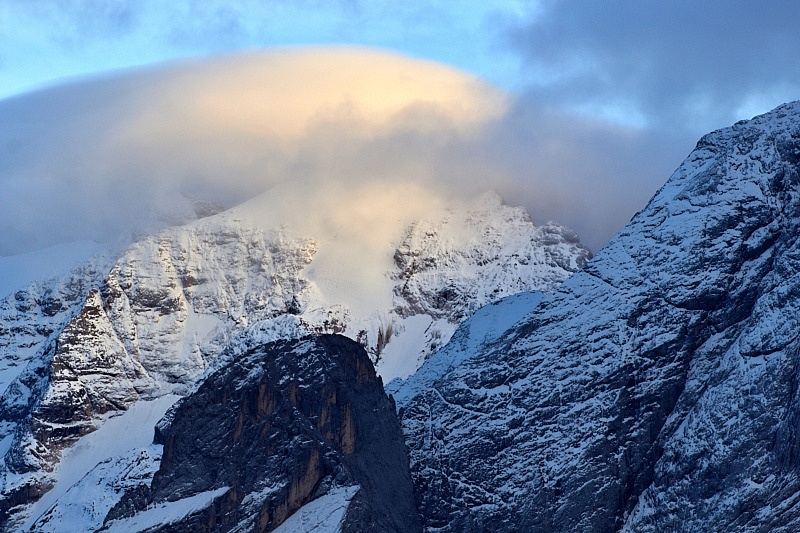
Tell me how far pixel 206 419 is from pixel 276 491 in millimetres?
9996

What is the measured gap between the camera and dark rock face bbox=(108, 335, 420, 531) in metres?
181

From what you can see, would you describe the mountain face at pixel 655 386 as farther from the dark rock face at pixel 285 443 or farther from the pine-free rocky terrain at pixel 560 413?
the dark rock face at pixel 285 443

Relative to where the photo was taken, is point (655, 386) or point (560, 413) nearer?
Answer: point (655, 386)

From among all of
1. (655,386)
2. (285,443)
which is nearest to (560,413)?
(655,386)

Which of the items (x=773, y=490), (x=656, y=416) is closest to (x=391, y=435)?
(x=656, y=416)

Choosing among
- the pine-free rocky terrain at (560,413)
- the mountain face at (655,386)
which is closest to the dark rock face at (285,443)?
the pine-free rocky terrain at (560,413)

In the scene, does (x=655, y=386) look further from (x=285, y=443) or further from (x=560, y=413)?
(x=285, y=443)

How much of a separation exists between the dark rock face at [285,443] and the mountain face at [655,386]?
357 cm

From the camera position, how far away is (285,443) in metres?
185

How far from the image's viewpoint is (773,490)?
168375 mm

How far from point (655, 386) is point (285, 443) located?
101 feet

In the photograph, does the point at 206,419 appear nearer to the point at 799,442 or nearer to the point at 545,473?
the point at 545,473

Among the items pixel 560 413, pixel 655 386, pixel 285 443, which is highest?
pixel 285 443

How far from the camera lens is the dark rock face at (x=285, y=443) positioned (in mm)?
181000
